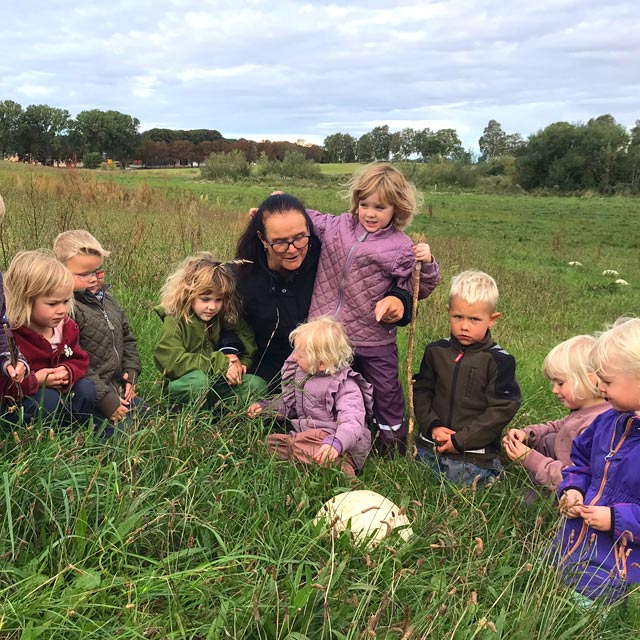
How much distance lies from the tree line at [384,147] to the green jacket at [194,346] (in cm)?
2546

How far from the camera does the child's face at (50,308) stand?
10.1ft

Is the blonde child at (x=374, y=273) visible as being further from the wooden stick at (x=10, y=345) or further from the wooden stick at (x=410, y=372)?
the wooden stick at (x=10, y=345)

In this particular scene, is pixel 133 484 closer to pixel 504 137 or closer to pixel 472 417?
pixel 472 417

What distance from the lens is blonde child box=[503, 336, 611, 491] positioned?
311cm

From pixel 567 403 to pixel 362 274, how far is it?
147cm

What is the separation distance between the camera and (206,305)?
374 cm

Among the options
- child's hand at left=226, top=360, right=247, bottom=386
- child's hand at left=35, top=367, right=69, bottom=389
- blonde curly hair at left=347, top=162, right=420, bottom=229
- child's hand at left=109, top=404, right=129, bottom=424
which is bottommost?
child's hand at left=109, top=404, right=129, bottom=424

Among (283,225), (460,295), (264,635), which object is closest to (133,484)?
(264,635)

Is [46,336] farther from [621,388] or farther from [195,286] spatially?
[621,388]

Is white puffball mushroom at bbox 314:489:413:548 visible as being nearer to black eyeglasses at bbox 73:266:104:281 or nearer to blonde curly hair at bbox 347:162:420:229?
blonde curly hair at bbox 347:162:420:229

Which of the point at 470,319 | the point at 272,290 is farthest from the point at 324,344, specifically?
the point at 470,319

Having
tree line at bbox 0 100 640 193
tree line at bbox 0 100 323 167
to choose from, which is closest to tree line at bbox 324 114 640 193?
tree line at bbox 0 100 640 193

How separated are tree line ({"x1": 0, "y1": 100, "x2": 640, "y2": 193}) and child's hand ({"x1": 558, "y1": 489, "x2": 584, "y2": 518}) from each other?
2773 centimetres

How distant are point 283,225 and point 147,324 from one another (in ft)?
6.58
